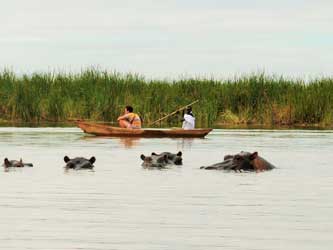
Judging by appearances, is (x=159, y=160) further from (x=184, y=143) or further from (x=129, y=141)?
(x=129, y=141)

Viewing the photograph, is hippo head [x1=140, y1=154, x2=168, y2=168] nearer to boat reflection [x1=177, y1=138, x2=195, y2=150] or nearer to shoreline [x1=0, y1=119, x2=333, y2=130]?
boat reflection [x1=177, y1=138, x2=195, y2=150]

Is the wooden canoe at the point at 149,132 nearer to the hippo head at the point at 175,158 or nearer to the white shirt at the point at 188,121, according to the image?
the white shirt at the point at 188,121

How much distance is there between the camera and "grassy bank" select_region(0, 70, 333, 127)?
39094 mm

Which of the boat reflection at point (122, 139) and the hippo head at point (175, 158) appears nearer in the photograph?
the hippo head at point (175, 158)

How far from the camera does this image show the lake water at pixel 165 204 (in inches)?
386

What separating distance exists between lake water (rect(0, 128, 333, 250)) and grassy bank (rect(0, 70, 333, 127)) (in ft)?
49.0

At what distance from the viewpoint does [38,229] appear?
10.4m

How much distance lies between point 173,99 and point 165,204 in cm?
2688

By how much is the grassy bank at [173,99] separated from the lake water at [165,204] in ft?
49.0

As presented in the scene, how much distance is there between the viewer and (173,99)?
39750 mm

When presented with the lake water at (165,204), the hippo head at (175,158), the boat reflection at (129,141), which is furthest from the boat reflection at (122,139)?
the hippo head at (175,158)

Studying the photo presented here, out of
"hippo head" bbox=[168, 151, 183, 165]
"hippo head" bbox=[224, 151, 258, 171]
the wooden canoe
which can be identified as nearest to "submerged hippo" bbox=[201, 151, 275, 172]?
"hippo head" bbox=[224, 151, 258, 171]

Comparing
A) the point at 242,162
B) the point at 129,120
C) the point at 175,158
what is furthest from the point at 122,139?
the point at 242,162

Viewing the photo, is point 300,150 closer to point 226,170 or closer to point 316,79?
point 226,170
